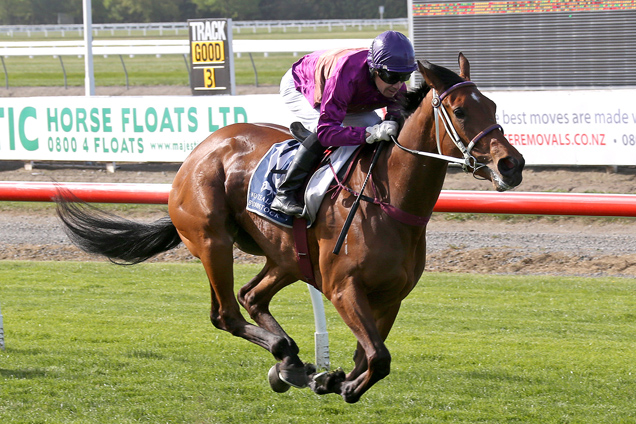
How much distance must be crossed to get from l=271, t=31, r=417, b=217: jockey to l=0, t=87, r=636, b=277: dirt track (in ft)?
14.4

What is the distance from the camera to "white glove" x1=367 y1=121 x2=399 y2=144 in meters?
3.60

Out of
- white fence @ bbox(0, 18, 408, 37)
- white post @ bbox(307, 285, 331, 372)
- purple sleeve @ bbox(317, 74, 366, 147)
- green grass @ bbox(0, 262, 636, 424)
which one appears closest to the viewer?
purple sleeve @ bbox(317, 74, 366, 147)

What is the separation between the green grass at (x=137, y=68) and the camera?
80.7ft

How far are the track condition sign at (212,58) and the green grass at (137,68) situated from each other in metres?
8.15

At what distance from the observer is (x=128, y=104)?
12.2 metres

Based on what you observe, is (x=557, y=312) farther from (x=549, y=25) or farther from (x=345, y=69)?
(x=549, y=25)

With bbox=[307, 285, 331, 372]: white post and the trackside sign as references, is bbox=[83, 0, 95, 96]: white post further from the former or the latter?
bbox=[307, 285, 331, 372]: white post

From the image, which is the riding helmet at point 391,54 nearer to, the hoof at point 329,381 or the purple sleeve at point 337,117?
the purple sleeve at point 337,117

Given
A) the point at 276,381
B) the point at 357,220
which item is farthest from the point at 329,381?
the point at 357,220

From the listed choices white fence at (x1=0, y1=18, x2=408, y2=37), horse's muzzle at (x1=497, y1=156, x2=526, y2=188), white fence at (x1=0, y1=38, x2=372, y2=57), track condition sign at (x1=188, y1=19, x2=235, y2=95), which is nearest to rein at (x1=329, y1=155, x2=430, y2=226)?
horse's muzzle at (x1=497, y1=156, x2=526, y2=188)

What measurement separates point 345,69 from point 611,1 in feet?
34.3

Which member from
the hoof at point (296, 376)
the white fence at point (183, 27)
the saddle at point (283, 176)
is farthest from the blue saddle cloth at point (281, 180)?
the white fence at point (183, 27)

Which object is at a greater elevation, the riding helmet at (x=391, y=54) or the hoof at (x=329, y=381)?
the riding helmet at (x=391, y=54)

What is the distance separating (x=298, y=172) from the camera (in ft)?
12.7
